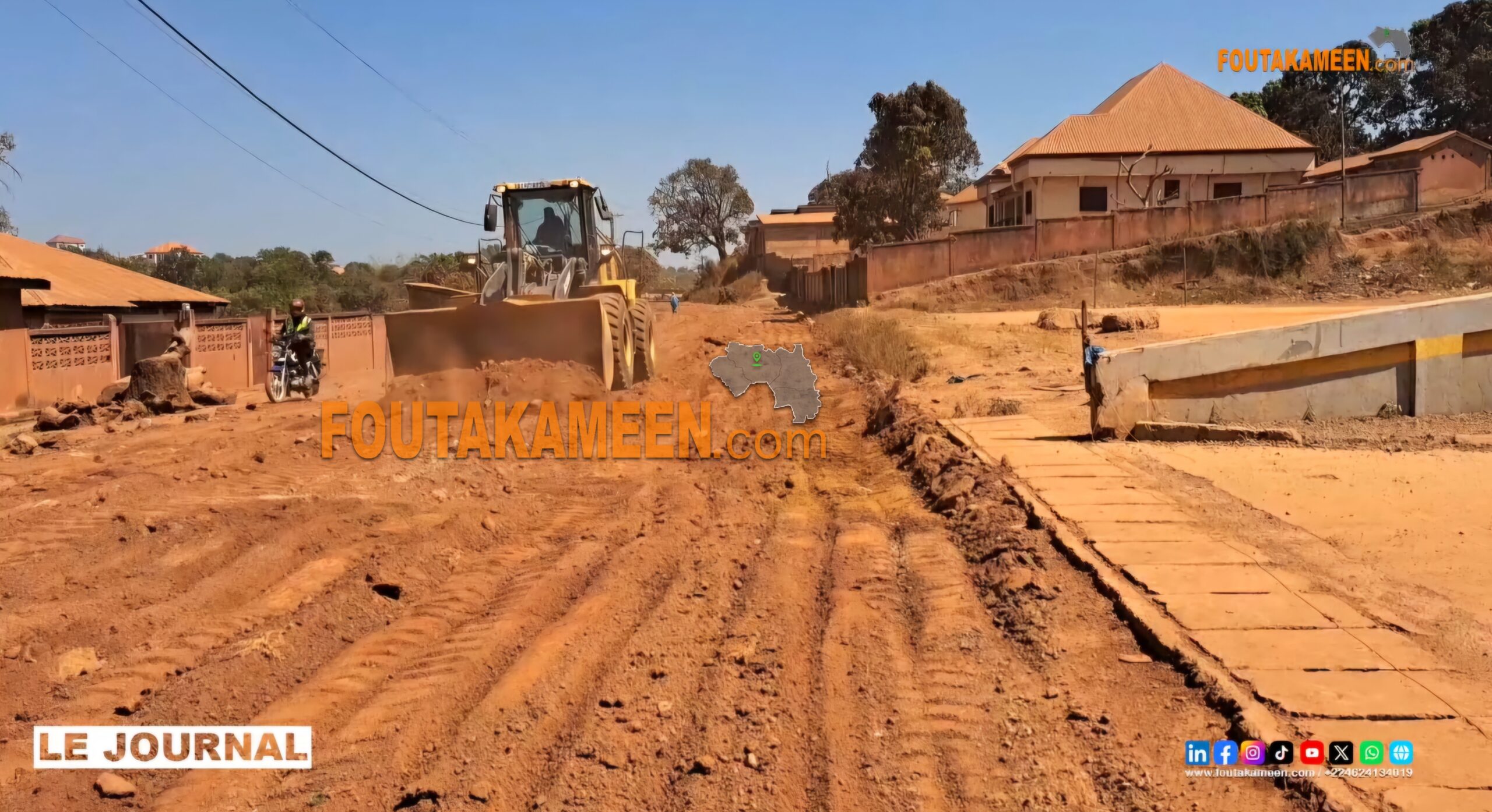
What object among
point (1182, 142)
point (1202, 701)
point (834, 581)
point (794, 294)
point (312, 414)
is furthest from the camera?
point (794, 294)

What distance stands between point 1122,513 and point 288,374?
13.4 metres

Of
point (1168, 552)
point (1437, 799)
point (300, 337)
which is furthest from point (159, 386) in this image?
point (1437, 799)

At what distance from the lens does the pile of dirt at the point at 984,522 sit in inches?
200

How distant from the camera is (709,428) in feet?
36.0

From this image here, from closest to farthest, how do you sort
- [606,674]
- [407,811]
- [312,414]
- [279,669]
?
[407,811] → [606,674] → [279,669] → [312,414]

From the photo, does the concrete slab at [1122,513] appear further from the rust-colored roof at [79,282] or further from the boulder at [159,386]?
the rust-colored roof at [79,282]

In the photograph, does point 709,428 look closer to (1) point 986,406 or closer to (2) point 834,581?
(1) point 986,406

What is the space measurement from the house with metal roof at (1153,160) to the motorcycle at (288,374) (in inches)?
1160

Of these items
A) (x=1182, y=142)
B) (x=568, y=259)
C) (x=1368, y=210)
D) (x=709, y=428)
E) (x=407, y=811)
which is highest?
(x=1182, y=142)

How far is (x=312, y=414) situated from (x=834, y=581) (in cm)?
923

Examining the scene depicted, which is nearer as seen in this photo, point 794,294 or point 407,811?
point 407,811

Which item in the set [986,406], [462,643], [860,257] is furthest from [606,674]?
[860,257]

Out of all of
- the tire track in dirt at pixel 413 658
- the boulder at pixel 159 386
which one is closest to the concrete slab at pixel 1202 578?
the tire track in dirt at pixel 413 658

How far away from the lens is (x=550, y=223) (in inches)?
574
